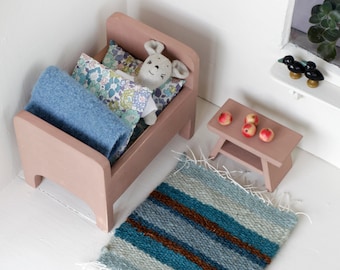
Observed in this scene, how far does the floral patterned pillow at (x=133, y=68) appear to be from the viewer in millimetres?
1677

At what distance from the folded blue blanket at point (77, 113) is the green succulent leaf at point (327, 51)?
1.74ft

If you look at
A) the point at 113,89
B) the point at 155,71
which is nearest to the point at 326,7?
the point at 155,71

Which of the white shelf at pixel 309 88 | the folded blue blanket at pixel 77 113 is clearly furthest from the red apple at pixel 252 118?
the folded blue blanket at pixel 77 113

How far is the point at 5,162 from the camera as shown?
1.68 m

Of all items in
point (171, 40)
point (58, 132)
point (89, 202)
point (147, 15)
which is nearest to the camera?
point (58, 132)

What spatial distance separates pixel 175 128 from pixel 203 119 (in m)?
0.21

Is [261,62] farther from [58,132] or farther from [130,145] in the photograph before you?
[58,132]

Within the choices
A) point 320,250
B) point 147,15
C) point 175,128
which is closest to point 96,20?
point 147,15

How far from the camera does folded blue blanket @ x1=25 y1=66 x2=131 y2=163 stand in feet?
4.90

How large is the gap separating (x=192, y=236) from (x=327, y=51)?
1.91 feet

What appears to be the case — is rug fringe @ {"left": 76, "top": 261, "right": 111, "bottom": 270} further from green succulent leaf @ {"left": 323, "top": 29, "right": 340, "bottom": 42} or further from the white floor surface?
green succulent leaf @ {"left": 323, "top": 29, "right": 340, "bottom": 42}

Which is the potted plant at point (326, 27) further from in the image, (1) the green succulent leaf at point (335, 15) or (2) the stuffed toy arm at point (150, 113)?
(2) the stuffed toy arm at point (150, 113)

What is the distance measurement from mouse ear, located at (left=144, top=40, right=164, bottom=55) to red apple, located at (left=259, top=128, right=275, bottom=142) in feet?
1.12

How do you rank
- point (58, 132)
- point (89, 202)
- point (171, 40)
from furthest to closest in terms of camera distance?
point (171, 40) → point (89, 202) → point (58, 132)
